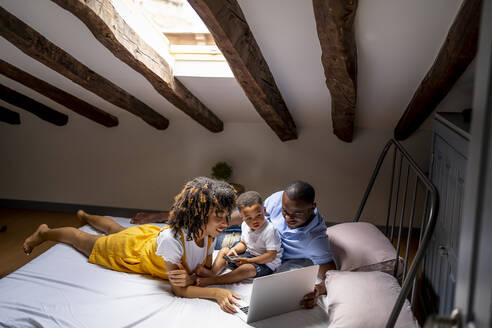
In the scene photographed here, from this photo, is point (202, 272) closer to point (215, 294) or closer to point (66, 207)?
point (215, 294)

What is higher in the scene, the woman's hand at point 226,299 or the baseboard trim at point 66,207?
the woman's hand at point 226,299

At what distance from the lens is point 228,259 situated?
2.06 metres

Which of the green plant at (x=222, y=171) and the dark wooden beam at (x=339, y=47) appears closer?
the dark wooden beam at (x=339, y=47)

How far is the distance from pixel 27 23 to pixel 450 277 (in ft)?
8.35

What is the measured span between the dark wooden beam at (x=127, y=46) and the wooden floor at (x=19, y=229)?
1677 mm

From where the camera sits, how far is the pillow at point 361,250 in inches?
78.2

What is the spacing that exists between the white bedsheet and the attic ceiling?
120 cm

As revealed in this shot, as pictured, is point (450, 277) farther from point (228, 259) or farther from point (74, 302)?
point (74, 302)

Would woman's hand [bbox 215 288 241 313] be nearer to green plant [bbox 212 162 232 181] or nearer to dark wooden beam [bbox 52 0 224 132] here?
dark wooden beam [bbox 52 0 224 132]

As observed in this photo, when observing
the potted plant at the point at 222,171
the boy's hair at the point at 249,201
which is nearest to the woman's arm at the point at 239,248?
the boy's hair at the point at 249,201

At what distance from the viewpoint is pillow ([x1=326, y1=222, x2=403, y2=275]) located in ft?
6.51

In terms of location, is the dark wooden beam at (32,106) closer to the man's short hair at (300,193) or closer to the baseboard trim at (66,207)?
the baseboard trim at (66,207)

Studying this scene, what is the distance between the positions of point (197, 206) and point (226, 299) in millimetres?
433

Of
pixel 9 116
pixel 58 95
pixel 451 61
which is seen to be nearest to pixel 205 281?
pixel 451 61
